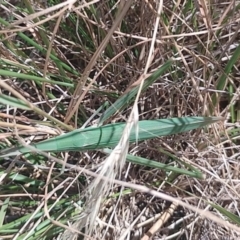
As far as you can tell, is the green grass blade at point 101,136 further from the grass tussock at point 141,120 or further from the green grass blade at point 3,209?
the green grass blade at point 3,209

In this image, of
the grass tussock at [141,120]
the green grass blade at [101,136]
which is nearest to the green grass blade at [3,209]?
the grass tussock at [141,120]

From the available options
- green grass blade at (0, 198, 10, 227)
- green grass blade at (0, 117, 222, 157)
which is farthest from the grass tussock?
green grass blade at (0, 117, 222, 157)

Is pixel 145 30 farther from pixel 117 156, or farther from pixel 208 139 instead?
pixel 117 156

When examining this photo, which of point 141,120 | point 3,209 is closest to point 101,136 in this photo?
point 141,120

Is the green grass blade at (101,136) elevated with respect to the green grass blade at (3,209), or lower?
elevated

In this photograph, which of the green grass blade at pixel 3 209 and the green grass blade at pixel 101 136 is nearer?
the green grass blade at pixel 101 136

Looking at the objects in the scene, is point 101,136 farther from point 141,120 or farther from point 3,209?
point 3,209

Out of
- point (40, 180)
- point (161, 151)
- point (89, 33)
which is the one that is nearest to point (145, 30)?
point (89, 33)

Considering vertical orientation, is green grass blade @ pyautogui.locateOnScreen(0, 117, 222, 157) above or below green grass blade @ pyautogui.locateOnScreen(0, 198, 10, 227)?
above

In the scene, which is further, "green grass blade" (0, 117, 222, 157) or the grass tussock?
the grass tussock

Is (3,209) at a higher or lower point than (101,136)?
lower

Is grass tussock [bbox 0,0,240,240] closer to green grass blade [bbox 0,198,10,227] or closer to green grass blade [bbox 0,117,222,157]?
green grass blade [bbox 0,198,10,227]
